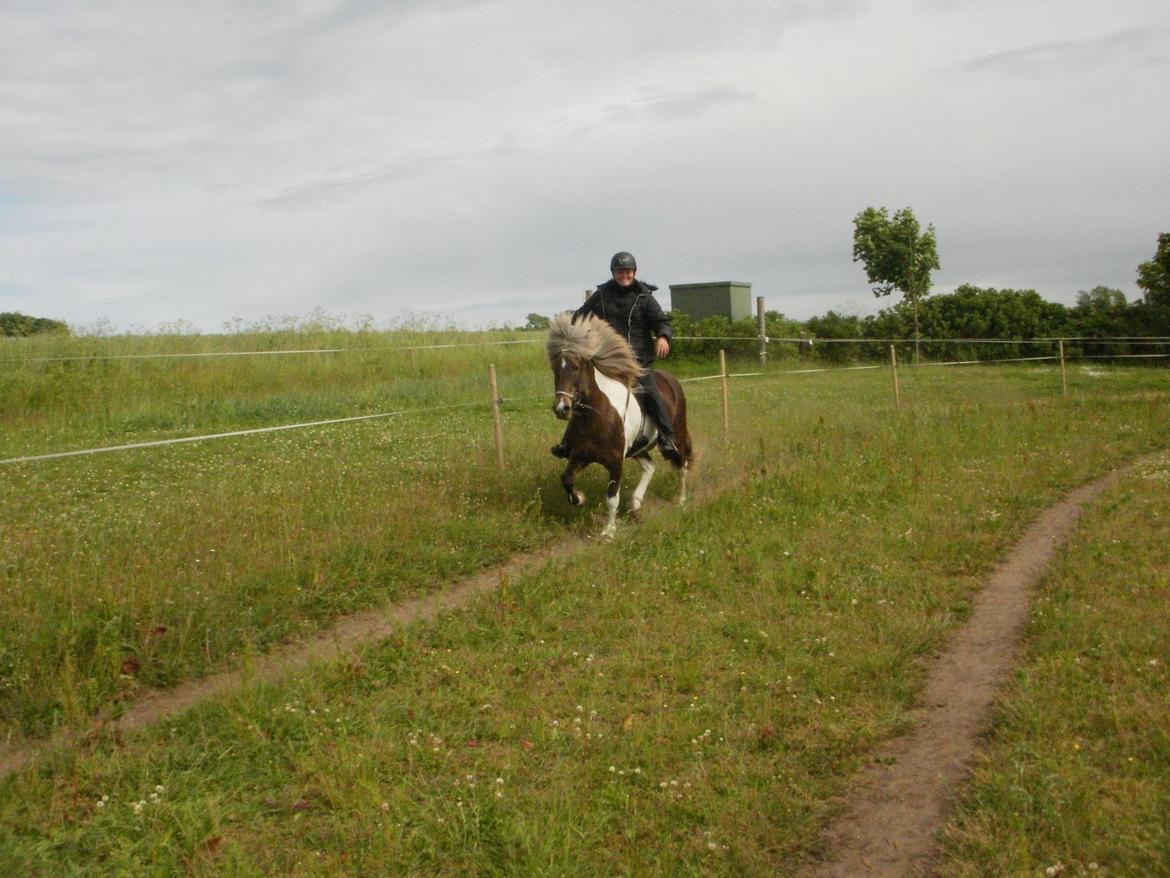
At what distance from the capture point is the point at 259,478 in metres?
11.2

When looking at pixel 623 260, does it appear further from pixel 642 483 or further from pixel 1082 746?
pixel 1082 746

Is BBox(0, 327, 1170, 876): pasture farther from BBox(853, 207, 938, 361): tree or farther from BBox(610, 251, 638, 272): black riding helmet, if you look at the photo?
BBox(853, 207, 938, 361): tree

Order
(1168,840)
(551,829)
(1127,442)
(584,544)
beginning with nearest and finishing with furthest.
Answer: (1168,840) → (551,829) → (584,544) → (1127,442)

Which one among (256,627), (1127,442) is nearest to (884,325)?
(1127,442)

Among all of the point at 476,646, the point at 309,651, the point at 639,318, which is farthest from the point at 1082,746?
the point at 639,318

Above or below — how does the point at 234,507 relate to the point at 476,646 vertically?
above

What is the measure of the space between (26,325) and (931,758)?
81.8 feet

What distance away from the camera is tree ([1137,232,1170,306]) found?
30875mm

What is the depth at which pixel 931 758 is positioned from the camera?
17.3 feet

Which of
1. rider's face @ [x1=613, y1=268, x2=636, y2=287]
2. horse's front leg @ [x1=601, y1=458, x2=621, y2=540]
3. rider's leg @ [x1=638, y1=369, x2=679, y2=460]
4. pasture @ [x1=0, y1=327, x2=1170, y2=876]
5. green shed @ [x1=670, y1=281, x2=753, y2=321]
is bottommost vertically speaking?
pasture @ [x1=0, y1=327, x2=1170, y2=876]

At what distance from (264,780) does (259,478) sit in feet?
21.9

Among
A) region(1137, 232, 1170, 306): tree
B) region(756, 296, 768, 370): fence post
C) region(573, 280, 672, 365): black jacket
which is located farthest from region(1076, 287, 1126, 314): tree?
region(573, 280, 672, 365): black jacket

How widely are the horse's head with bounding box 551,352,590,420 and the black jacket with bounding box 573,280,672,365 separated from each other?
1149 mm

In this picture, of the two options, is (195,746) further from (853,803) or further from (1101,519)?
(1101,519)
